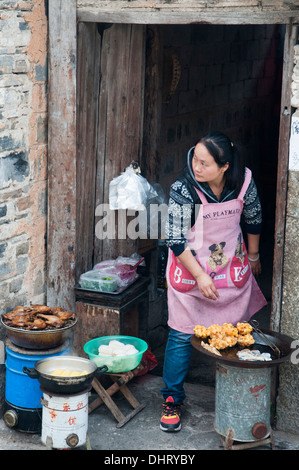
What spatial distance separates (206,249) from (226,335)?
63cm

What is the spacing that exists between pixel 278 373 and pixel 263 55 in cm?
625

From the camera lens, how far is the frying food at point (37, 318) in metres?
4.87

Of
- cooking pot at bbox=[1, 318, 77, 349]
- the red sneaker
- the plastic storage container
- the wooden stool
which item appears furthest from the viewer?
the plastic storage container

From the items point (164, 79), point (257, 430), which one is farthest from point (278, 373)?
point (164, 79)

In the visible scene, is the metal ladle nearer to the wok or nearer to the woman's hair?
the wok

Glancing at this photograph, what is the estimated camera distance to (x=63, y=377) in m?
4.43

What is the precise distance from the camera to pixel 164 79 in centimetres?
644

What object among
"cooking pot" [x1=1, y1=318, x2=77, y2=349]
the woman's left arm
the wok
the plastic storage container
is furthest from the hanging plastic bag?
the wok

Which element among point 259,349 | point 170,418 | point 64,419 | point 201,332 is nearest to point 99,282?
point 201,332

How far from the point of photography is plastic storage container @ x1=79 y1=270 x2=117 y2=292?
216 inches

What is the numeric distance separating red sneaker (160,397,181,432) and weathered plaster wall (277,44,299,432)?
29.4 inches

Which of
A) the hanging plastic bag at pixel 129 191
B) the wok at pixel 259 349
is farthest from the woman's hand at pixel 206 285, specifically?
the hanging plastic bag at pixel 129 191

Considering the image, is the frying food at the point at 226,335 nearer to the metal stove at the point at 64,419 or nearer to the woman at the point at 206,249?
the woman at the point at 206,249

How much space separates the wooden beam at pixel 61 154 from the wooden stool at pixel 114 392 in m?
0.77
